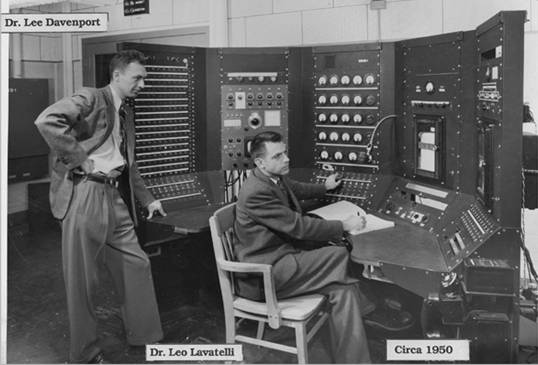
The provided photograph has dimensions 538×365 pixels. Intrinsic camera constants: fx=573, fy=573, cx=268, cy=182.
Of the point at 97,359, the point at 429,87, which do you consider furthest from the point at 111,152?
the point at 429,87

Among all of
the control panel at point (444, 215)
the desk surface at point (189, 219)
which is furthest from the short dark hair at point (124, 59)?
the control panel at point (444, 215)

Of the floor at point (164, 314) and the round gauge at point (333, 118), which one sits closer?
the floor at point (164, 314)

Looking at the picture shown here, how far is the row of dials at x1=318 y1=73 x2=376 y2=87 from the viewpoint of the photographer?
→ 9.77 ft

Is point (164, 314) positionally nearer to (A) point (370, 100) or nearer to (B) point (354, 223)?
(B) point (354, 223)

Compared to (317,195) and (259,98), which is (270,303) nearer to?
(317,195)

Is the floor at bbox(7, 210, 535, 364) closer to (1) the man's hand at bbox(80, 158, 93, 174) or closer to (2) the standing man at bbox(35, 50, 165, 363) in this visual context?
(2) the standing man at bbox(35, 50, 165, 363)

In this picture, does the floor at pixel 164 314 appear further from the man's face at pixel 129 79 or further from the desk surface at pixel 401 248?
the man's face at pixel 129 79

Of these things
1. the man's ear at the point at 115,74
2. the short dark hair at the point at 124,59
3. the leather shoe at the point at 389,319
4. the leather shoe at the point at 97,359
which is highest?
the short dark hair at the point at 124,59

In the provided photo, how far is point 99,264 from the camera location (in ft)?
8.82

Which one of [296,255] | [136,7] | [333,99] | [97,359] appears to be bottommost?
[97,359]

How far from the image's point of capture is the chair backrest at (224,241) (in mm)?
2211
